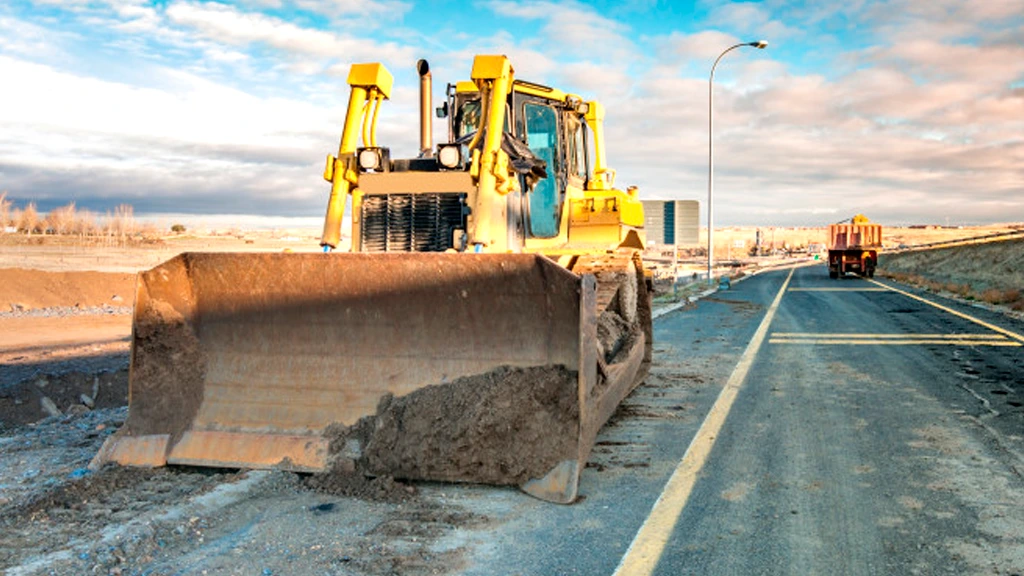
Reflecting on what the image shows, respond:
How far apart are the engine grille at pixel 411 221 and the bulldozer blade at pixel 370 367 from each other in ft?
4.80

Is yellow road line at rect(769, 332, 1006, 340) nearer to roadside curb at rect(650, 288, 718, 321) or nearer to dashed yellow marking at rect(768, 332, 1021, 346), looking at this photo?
dashed yellow marking at rect(768, 332, 1021, 346)

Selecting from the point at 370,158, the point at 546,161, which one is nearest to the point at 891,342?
the point at 546,161

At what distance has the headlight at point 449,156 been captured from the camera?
669cm

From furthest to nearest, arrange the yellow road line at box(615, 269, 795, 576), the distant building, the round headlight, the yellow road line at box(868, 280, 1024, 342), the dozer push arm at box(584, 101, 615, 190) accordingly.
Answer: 1. the distant building
2. the yellow road line at box(868, 280, 1024, 342)
3. the dozer push arm at box(584, 101, 615, 190)
4. the round headlight
5. the yellow road line at box(615, 269, 795, 576)

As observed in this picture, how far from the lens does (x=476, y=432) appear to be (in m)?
4.79

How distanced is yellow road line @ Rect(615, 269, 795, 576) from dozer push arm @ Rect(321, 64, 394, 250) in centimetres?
372

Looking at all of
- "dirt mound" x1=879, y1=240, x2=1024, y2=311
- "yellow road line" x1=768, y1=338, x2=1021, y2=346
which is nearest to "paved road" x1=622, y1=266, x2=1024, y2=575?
"yellow road line" x1=768, y1=338, x2=1021, y2=346

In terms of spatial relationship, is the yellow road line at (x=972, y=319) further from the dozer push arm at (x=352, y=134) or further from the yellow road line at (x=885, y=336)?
the dozer push arm at (x=352, y=134)

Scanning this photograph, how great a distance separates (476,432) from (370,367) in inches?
37.1

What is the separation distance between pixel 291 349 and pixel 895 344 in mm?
9947

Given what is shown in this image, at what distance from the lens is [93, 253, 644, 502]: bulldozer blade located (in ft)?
15.7

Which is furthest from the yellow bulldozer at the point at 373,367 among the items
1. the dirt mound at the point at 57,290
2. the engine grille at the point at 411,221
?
the dirt mound at the point at 57,290

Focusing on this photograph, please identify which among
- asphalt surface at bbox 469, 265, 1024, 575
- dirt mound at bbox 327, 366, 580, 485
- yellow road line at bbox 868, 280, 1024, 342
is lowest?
yellow road line at bbox 868, 280, 1024, 342

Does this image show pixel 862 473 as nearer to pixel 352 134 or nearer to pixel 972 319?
pixel 352 134
